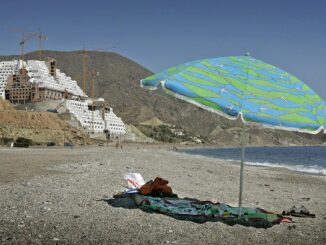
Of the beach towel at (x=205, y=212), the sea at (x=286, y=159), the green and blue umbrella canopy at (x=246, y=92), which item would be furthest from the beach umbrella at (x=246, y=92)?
the sea at (x=286, y=159)

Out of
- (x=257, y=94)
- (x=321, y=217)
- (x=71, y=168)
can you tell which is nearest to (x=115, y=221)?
(x=257, y=94)

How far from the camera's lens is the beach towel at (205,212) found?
25.7ft

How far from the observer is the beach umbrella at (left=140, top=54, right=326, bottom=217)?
6.23 meters

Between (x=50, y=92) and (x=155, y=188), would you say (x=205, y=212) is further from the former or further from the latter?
(x=50, y=92)

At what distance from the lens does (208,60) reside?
7.41 metres

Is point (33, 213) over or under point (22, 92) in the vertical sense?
under

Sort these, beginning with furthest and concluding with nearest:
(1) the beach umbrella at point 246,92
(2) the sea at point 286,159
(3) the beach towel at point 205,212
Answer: (2) the sea at point 286,159
(3) the beach towel at point 205,212
(1) the beach umbrella at point 246,92

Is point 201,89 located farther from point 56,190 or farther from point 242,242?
point 56,190

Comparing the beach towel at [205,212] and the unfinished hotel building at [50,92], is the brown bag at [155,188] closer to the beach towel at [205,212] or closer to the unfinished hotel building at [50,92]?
the beach towel at [205,212]

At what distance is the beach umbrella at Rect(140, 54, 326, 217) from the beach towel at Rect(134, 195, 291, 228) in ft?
5.57

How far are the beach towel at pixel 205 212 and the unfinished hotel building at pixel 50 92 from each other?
256 ft

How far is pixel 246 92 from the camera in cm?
658

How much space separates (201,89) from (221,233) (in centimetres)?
251

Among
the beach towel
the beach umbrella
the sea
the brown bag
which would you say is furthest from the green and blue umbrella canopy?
the sea
